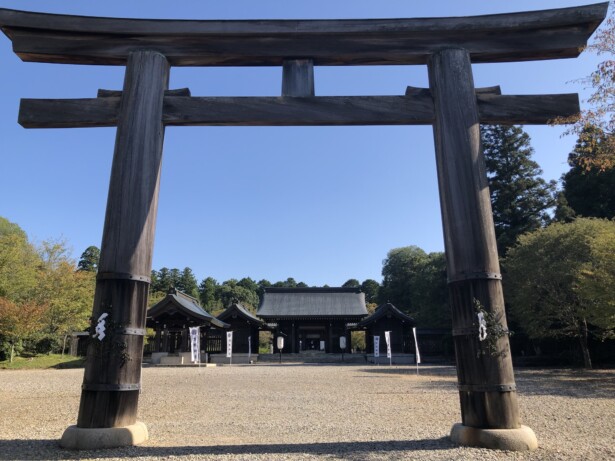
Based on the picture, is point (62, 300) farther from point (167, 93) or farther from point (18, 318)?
point (167, 93)

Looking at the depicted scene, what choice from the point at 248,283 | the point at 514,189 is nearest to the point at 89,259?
the point at 248,283

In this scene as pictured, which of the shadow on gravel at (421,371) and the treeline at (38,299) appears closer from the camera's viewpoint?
the shadow on gravel at (421,371)

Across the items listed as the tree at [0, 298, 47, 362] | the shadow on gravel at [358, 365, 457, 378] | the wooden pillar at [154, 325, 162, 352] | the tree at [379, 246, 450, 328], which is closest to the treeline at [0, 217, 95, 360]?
the tree at [0, 298, 47, 362]

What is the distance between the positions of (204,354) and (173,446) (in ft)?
81.0

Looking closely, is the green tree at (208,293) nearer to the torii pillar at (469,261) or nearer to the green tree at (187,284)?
the green tree at (187,284)

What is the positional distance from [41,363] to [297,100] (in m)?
25.7

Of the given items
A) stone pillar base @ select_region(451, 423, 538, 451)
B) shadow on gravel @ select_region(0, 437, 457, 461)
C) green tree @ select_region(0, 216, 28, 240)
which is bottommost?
shadow on gravel @ select_region(0, 437, 457, 461)

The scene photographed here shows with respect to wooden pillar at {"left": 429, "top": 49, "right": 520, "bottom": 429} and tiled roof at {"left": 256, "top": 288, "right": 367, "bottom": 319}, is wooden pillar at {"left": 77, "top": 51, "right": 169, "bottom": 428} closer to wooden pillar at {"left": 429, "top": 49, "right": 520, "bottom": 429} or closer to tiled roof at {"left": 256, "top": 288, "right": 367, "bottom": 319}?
wooden pillar at {"left": 429, "top": 49, "right": 520, "bottom": 429}

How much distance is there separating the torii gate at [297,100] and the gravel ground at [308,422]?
0.71 meters

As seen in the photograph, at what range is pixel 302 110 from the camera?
510 cm

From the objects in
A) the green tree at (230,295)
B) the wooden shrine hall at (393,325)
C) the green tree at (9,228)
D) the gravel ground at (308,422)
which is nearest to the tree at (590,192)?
the wooden shrine hall at (393,325)

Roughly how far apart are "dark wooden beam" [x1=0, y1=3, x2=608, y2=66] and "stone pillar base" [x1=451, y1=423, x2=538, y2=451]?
438cm

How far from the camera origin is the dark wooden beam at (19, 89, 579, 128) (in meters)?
5.06

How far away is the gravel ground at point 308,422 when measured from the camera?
407 centimetres
